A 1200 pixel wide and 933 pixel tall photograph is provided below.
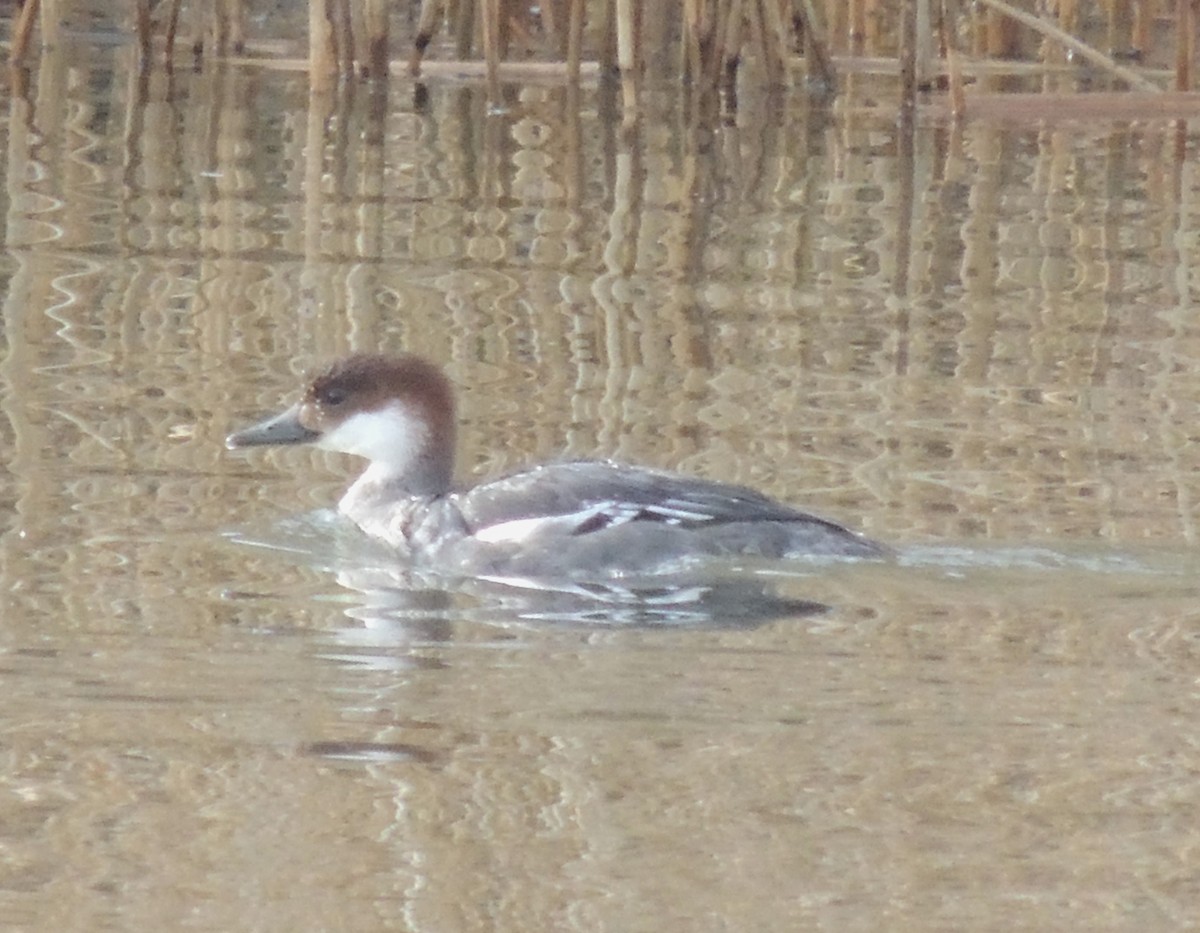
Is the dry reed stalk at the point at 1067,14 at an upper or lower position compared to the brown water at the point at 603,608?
upper

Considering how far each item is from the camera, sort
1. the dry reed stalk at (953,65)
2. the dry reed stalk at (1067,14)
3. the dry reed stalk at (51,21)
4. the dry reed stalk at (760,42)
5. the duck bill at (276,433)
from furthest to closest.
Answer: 1. the dry reed stalk at (51,21)
2. the dry reed stalk at (1067,14)
3. the dry reed stalk at (760,42)
4. the dry reed stalk at (953,65)
5. the duck bill at (276,433)

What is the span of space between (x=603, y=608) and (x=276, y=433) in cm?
139

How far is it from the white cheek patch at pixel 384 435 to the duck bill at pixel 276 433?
0.08 metres

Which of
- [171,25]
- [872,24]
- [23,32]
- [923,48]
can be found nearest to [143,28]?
[171,25]

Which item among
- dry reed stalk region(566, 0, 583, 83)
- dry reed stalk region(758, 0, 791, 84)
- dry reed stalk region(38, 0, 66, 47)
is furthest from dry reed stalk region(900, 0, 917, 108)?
dry reed stalk region(38, 0, 66, 47)

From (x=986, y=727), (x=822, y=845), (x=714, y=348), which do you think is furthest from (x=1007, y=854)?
(x=714, y=348)

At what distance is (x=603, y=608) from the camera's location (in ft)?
20.4

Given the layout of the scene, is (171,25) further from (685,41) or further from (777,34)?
(777,34)

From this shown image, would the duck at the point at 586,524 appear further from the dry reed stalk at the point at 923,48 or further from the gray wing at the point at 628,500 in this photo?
the dry reed stalk at the point at 923,48

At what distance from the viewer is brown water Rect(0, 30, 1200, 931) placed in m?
4.38

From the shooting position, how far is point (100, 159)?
11812 millimetres

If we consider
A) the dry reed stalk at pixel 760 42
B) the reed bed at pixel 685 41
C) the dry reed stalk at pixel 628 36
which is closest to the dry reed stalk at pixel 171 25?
the reed bed at pixel 685 41

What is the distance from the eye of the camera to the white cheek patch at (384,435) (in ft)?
24.1

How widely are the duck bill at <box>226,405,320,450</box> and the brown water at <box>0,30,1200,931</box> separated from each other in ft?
0.51
